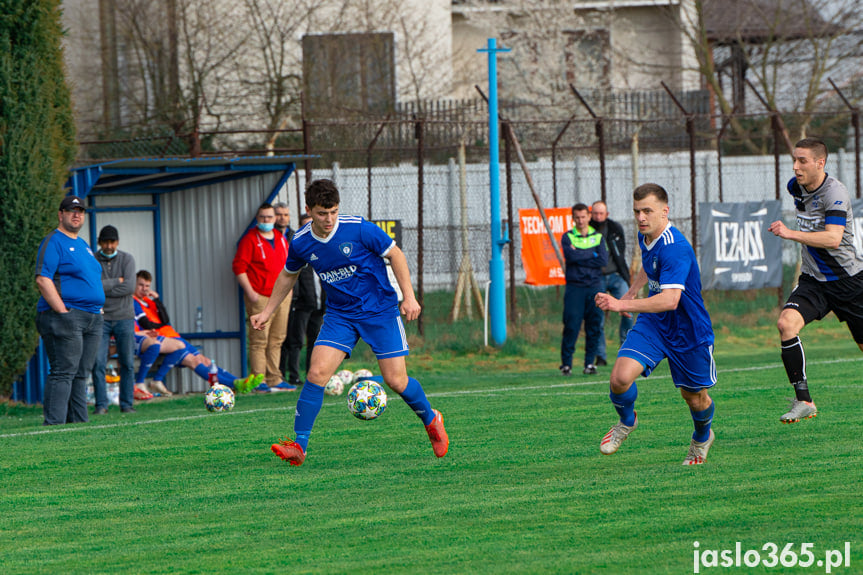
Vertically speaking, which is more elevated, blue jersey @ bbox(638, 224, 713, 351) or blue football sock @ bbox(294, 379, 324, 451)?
blue jersey @ bbox(638, 224, 713, 351)

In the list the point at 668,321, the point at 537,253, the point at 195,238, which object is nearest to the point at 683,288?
the point at 668,321

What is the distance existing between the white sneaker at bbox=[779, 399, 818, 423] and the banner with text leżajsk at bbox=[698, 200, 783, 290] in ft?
35.7

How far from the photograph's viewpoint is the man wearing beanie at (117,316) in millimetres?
12891

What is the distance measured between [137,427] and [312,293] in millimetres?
4522

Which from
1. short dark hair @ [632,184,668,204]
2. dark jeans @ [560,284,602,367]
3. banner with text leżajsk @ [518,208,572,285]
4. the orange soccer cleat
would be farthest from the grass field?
banner with text leżajsk @ [518,208,572,285]

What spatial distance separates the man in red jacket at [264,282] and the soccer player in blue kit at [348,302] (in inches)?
241

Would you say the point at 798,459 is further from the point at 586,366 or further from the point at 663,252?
the point at 586,366

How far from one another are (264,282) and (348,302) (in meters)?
6.52

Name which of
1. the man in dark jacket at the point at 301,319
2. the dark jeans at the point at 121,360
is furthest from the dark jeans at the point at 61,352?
the man in dark jacket at the point at 301,319

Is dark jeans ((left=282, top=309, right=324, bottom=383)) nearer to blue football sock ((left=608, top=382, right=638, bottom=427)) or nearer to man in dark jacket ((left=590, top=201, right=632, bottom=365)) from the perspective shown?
man in dark jacket ((left=590, top=201, right=632, bottom=365))

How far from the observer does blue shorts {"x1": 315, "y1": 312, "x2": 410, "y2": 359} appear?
842cm

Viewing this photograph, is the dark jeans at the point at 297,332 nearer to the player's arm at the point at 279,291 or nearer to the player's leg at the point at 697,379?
the player's arm at the point at 279,291


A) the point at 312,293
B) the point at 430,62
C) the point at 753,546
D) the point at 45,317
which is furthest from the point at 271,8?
the point at 753,546

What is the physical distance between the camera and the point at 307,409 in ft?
27.1
